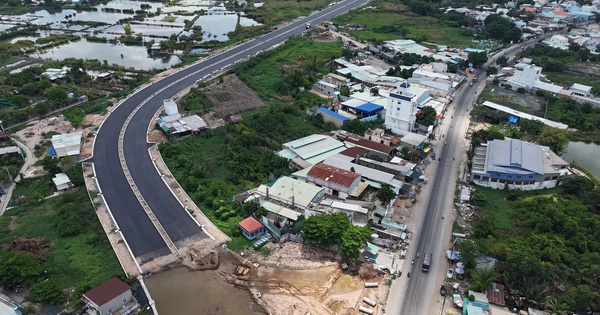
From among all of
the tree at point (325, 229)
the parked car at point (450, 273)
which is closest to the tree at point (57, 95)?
the tree at point (325, 229)

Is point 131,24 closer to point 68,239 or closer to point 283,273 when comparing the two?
point 68,239

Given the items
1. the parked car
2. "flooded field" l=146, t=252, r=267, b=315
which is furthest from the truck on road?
"flooded field" l=146, t=252, r=267, b=315

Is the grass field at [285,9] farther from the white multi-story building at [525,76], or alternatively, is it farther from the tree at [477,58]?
the white multi-story building at [525,76]

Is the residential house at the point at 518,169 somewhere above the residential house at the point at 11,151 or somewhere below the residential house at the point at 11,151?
below

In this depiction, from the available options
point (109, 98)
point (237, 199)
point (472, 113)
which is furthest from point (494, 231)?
point (109, 98)

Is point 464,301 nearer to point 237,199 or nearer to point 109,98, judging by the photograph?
point 237,199

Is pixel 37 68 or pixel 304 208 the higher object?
pixel 37 68

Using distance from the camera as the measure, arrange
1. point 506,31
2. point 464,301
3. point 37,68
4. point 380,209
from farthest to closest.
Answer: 1. point 506,31
2. point 37,68
3. point 380,209
4. point 464,301
